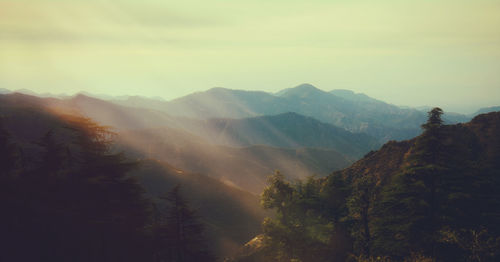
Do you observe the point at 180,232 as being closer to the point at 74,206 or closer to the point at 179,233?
the point at 179,233

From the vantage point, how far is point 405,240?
17.0 metres

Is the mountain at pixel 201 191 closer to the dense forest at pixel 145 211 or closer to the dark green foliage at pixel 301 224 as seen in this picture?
the dark green foliage at pixel 301 224

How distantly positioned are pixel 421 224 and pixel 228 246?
5241 cm

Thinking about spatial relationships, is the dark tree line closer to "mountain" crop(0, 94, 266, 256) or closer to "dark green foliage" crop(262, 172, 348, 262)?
"dark green foliage" crop(262, 172, 348, 262)

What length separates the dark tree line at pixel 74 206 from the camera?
1597cm

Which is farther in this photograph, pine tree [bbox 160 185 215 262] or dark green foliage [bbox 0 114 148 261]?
pine tree [bbox 160 185 215 262]

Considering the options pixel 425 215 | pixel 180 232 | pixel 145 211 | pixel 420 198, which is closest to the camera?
pixel 425 215

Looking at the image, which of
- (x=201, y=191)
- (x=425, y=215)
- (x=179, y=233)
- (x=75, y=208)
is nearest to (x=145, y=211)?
(x=179, y=233)

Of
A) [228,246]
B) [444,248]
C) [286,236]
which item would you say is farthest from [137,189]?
[228,246]

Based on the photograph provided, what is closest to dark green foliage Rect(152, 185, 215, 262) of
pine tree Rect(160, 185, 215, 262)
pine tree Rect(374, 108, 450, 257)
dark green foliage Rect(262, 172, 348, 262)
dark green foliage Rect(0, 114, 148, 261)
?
pine tree Rect(160, 185, 215, 262)

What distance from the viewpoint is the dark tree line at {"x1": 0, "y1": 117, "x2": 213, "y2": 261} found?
629 inches

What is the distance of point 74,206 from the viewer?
15.8m

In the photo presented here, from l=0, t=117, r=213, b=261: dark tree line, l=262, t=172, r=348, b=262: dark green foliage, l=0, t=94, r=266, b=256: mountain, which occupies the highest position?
l=0, t=117, r=213, b=261: dark tree line

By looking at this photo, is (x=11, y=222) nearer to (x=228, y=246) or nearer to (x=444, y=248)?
(x=444, y=248)
